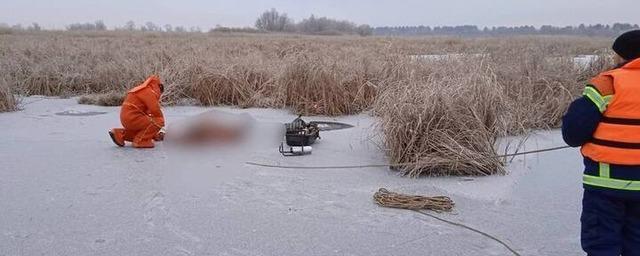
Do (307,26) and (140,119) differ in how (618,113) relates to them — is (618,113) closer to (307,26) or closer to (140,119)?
(140,119)

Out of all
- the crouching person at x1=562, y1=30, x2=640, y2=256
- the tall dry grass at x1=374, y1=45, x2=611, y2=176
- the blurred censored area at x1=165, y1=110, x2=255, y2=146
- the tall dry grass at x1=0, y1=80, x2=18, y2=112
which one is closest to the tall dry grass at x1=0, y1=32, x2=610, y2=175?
the tall dry grass at x1=374, y1=45, x2=611, y2=176

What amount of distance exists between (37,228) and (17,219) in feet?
0.88

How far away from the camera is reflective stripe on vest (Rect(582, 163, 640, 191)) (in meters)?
2.41

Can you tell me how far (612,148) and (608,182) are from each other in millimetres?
149

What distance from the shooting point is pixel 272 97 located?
30.7ft

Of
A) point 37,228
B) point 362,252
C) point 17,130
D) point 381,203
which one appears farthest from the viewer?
point 17,130

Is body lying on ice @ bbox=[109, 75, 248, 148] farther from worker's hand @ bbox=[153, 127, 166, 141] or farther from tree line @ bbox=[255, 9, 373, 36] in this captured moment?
tree line @ bbox=[255, 9, 373, 36]

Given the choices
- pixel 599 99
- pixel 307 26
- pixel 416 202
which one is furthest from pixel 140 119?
pixel 307 26

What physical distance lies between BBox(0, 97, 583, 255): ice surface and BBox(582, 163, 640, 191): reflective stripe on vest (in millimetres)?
856

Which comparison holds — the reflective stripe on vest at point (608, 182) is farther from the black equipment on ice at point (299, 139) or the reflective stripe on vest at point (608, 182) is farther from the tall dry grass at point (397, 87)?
the black equipment on ice at point (299, 139)

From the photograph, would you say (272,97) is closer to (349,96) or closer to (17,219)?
(349,96)

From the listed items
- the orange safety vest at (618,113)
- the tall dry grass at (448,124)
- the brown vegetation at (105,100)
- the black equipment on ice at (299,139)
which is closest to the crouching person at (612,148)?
the orange safety vest at (618,113)

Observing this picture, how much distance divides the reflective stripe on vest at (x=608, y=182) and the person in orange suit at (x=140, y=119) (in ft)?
14.9

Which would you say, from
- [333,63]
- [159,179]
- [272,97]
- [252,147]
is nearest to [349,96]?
[333,63]
